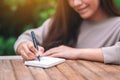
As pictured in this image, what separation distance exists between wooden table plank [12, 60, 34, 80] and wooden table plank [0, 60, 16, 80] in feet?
0.07

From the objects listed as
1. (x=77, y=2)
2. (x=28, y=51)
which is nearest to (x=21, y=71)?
(x=28, y=51)

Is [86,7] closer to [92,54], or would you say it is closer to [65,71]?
[92,54]

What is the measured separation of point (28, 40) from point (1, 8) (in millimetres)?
1510

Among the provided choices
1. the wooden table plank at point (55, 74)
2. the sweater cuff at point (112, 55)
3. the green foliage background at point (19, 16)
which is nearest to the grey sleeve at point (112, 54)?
the sweater cuff at point (112, 55)

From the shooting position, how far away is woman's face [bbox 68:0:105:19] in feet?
6.90

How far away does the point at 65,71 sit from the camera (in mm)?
1597

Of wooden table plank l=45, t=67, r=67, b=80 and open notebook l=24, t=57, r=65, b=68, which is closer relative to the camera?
wooden table plank l=45, t=67, r=67, b=80

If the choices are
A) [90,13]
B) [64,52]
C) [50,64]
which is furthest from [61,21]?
[50,64]

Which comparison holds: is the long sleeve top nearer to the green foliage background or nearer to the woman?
the woman

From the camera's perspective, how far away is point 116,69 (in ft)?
5.43

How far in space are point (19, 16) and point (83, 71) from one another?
2.09 meters

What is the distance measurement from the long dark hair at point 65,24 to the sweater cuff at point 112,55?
1.22 ft

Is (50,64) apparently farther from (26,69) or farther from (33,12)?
(33,12)

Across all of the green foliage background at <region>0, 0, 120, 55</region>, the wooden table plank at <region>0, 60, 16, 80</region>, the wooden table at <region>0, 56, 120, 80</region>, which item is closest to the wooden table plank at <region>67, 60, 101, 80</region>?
the wooden table at <region>0, 56, 120, 80</region>
